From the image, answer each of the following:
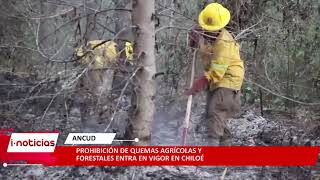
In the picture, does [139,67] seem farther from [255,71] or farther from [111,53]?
[255,71]

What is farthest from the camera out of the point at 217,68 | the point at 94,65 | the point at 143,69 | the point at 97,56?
the point at 217,68

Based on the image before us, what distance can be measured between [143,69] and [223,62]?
0.89 metres

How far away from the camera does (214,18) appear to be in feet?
16.9

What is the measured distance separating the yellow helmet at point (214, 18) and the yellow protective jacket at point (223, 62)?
90 millimetres

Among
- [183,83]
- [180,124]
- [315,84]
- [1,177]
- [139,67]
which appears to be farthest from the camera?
[315,84]

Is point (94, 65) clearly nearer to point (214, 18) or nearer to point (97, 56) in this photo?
point (97, 56)

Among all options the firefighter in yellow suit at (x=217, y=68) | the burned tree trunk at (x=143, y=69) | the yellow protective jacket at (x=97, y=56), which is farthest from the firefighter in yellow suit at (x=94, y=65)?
the firefighter in yellow suit at (x=217, y=68)

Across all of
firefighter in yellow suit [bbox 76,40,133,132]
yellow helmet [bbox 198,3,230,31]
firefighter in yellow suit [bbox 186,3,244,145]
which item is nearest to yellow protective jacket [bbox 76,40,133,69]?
firefighter in yellow suit [bbox 76,40,133,132]

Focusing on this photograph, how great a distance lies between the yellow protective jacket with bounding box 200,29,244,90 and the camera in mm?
4996

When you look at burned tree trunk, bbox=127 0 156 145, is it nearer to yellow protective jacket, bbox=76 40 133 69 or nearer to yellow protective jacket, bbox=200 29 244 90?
yellow protective jacket, bbox=76 40 133 69

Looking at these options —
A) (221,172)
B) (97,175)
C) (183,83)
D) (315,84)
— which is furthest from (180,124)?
(315,84)

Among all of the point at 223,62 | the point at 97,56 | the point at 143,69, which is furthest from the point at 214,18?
the point at 97,56

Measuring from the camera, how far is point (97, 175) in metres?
4.91

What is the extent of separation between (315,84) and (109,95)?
3.97 metres
